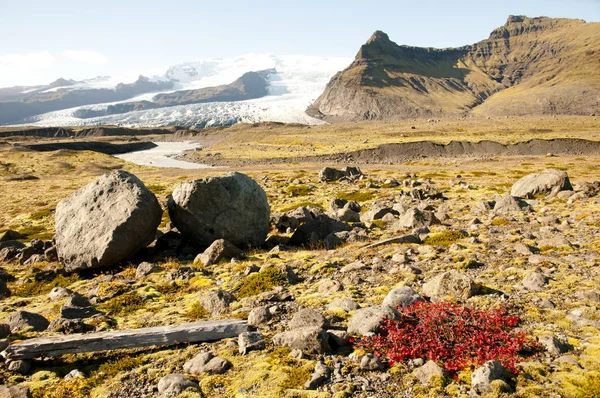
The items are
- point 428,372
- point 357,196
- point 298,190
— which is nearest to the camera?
point 428,372

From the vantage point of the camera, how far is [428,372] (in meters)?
8.60

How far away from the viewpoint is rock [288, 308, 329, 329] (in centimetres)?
1118

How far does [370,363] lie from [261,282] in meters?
7.64

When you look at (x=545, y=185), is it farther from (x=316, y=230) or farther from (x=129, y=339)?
(x=129, y=339)

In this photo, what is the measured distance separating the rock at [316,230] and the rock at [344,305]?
9.32m

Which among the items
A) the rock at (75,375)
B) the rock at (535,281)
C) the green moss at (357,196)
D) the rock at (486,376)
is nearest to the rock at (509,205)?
the rock at (535,281)

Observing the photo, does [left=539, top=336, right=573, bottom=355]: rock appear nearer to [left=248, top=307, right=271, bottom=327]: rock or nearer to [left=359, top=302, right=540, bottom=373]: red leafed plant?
[left=359, top=302, right=540, bottom=373]: red leafed plant

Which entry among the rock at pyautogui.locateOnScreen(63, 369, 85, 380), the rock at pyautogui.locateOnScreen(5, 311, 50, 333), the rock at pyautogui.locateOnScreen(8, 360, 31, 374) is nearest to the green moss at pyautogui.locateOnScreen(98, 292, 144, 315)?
the rock at pyautogui.locateOnScreen(5, 311, 50, 333)

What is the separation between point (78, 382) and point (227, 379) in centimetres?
411

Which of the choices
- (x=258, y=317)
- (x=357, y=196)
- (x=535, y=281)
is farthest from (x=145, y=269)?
(x=357, y=196)

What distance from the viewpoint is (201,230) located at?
2255cm

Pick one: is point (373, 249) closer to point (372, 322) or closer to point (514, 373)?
point (372, 322)

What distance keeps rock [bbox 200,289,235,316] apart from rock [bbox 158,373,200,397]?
4223 mm

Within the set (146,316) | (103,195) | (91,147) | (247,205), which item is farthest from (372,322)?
(91,147)
